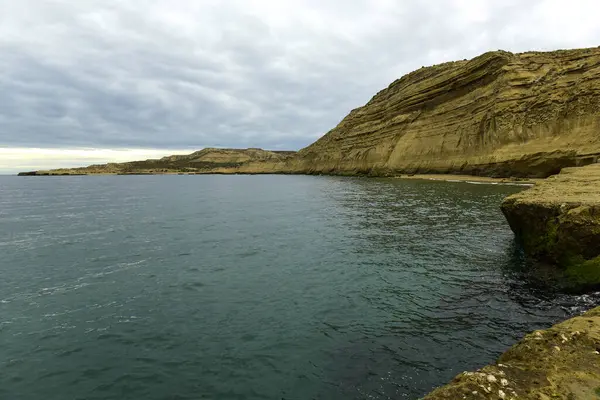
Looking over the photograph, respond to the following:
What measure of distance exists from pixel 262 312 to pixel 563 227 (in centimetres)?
988

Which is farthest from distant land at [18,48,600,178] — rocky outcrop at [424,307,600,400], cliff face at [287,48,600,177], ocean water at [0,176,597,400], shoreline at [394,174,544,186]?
rocky outcrop at [424,307,600,400]

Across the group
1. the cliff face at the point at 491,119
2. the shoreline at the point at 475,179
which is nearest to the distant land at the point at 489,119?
the cliff face at the point at 491,119

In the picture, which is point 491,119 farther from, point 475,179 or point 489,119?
point 475,179

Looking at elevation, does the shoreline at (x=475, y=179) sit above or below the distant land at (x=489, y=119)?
below

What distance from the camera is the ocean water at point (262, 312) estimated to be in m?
7.49

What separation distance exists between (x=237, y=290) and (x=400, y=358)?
20.7ft

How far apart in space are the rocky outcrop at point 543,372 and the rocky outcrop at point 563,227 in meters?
6.17

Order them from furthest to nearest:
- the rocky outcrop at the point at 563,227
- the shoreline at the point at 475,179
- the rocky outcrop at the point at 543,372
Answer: the shoreline at the point at 475,179, the rocky outcrop at the point at 563,227, the rocky outcrop at the point at 543,372

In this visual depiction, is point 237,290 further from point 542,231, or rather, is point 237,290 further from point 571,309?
point 542,231

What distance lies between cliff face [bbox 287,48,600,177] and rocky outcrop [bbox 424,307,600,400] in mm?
45160

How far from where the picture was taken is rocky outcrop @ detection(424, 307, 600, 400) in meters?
4.33

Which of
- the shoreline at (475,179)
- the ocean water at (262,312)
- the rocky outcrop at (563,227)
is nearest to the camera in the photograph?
the ocean water at (262,312)

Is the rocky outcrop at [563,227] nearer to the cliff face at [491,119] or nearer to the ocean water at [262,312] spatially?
the ocean water at [262,312]

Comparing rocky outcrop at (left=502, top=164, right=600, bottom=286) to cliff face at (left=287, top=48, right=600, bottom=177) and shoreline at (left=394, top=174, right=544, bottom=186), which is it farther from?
cliff face at (left=287, top=48, right=600, bottom=177)
